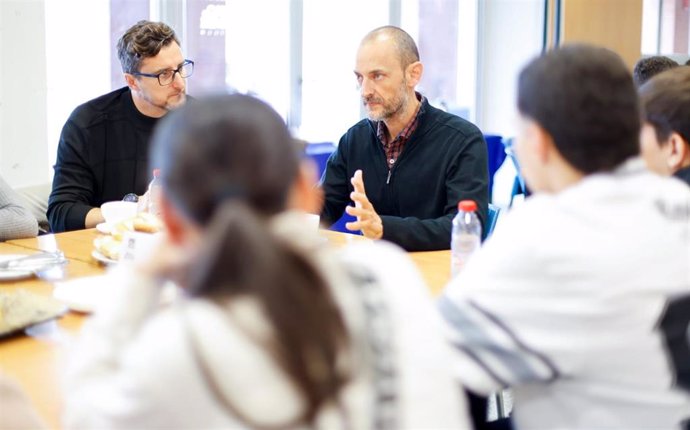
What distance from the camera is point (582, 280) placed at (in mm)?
1303

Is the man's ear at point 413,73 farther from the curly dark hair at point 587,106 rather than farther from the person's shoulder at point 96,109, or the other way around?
the curly dark hair at point 587,106

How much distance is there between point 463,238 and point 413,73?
0.97 meters

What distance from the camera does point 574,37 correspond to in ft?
22.2

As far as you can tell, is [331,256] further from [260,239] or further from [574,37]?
[574,37]

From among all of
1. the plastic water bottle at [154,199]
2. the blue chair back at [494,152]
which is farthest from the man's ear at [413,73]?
the blue chair back at [494,152]

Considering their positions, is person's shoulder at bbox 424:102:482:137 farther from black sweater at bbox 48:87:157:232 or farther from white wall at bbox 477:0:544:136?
white wall at bbox 477:0:544:136

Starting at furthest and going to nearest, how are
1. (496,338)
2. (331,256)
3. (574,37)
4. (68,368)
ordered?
1. (574,37)
2. (496,338)
3. (68,368)
4. (331,256)

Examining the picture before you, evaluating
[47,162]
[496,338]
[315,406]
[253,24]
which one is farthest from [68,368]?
[253,24]

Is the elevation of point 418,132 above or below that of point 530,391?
above

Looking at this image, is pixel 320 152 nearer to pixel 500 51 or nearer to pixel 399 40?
pixel 399 40

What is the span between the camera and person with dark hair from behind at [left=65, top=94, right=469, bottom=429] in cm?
92

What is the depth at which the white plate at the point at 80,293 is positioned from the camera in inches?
73.7

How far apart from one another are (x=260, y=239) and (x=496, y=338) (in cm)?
56

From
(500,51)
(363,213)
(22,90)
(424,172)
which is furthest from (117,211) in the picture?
(500,51)
